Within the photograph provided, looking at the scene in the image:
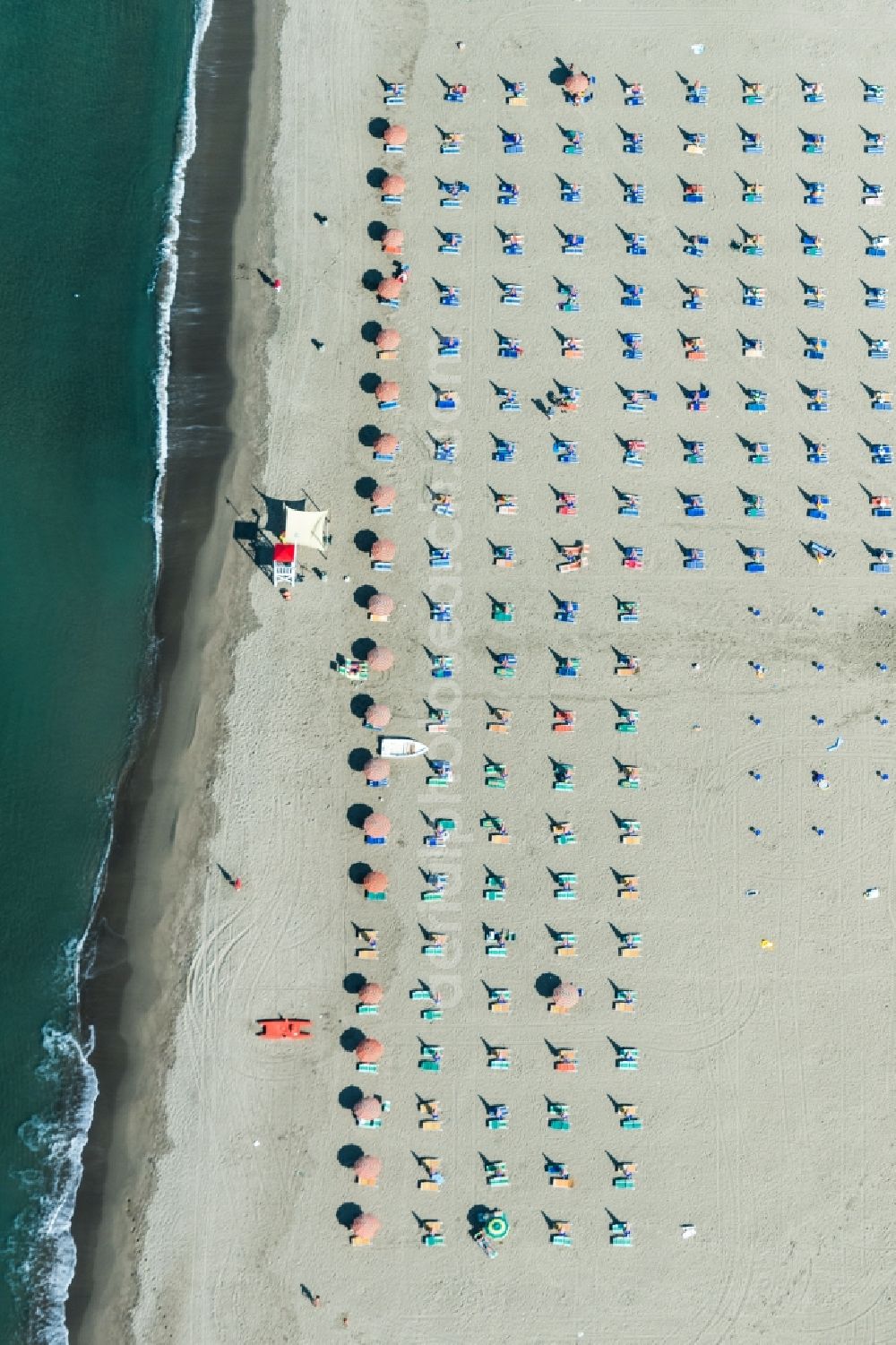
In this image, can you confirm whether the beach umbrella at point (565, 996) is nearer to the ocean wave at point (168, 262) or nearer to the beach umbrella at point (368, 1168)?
the beach umbrella at point (368, 1168)

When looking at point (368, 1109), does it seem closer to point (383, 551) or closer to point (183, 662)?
point (183, 662)

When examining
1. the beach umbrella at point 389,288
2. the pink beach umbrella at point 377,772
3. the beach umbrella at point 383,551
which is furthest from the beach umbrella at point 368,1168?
the beach umbrella at point 389,288

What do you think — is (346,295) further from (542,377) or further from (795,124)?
(795,124)

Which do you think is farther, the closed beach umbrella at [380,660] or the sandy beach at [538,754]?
the closed beach umbrella at [380,660]

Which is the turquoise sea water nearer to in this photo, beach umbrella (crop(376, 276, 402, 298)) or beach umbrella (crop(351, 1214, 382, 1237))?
beach umbrella (crop(376, 276, 402, 298))

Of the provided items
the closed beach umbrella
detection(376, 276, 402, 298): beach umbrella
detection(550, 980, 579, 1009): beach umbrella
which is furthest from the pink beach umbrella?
detection(376, 276, 402, 298): beach umbrella
